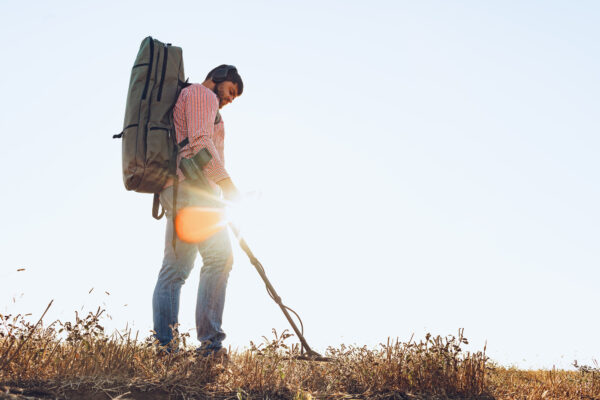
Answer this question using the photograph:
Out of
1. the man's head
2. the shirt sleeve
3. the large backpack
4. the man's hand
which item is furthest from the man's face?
the man's hand

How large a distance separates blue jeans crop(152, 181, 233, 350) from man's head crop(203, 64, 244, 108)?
105cm

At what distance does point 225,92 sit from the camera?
448cm

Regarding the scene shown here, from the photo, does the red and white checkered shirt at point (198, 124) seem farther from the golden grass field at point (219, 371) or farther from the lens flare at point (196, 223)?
the golden grass field at point (219, 371)

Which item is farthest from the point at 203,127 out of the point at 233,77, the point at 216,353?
the point at 216,353

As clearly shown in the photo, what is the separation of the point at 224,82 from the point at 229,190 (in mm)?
1154

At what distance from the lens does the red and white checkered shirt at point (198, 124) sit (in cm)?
389

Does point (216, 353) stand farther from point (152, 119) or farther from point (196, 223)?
point (152, 119)

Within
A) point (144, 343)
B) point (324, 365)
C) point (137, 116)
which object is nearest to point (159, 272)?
point (144, 343)

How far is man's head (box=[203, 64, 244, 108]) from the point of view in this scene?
447 cm

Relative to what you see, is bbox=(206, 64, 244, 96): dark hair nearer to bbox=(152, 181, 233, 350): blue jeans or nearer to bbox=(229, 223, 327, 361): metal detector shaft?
bbox=(152, 181, 233, 350): blue jeans

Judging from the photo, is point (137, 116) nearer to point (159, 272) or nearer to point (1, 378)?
point (159, 272)

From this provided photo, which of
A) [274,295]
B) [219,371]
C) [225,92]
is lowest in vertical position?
[219,371]

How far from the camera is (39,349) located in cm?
324

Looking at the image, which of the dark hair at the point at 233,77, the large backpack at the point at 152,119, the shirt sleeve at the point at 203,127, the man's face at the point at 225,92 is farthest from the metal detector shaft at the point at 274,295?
the dark hair at the point at 233,77
